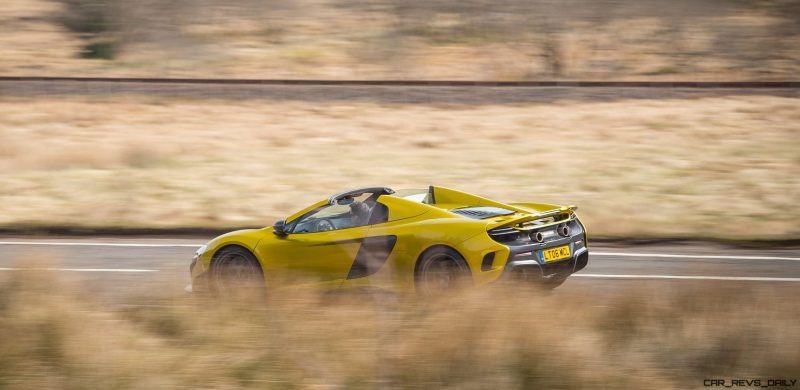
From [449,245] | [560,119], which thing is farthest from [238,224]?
[560,119]

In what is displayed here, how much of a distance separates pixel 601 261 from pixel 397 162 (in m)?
8.13

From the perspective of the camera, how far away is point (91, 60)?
31.2m

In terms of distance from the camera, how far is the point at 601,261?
12398 mm

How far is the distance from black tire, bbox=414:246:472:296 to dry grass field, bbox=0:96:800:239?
639 cm

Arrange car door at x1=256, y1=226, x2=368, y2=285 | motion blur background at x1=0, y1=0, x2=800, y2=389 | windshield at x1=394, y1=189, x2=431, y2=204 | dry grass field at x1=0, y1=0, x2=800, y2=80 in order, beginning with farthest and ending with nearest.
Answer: dry grass field at x1=0, y1=0, x2=800, y2=80
windshield at x1=394, y1=189, x2=431, y2=204
car door at x1=256, y1=226, x2=368, y2=285
motion blur background at x1=0, y1=0, x2=800, y2=389

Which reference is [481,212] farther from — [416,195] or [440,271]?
Result: [440,271]

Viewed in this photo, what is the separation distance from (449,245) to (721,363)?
250 cm

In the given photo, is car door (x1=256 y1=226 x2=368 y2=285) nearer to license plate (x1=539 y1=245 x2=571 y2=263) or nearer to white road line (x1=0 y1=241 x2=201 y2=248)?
license plate (x1=539 y1=245 x2=571 y2=263)

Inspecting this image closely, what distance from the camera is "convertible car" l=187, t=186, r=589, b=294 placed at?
8227 millimetres

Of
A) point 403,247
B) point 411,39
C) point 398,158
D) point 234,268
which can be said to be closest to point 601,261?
point 403,247

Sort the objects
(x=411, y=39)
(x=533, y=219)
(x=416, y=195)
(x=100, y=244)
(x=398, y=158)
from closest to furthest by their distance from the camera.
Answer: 1. (x=533, y=219)
2. (x=416, y=195)
3. (x=100, y=244)
4. (x=398, y=158)
5. (x=411, y=39)

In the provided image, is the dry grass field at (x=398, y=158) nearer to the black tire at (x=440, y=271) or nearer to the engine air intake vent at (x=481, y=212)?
the engine air intake vent at (x=481, y=212)

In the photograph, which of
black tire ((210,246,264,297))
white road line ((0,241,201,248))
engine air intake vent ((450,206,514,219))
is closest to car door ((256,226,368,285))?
black tire ((210,246,264,297))

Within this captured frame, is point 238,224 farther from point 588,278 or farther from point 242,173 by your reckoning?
point 588,278
